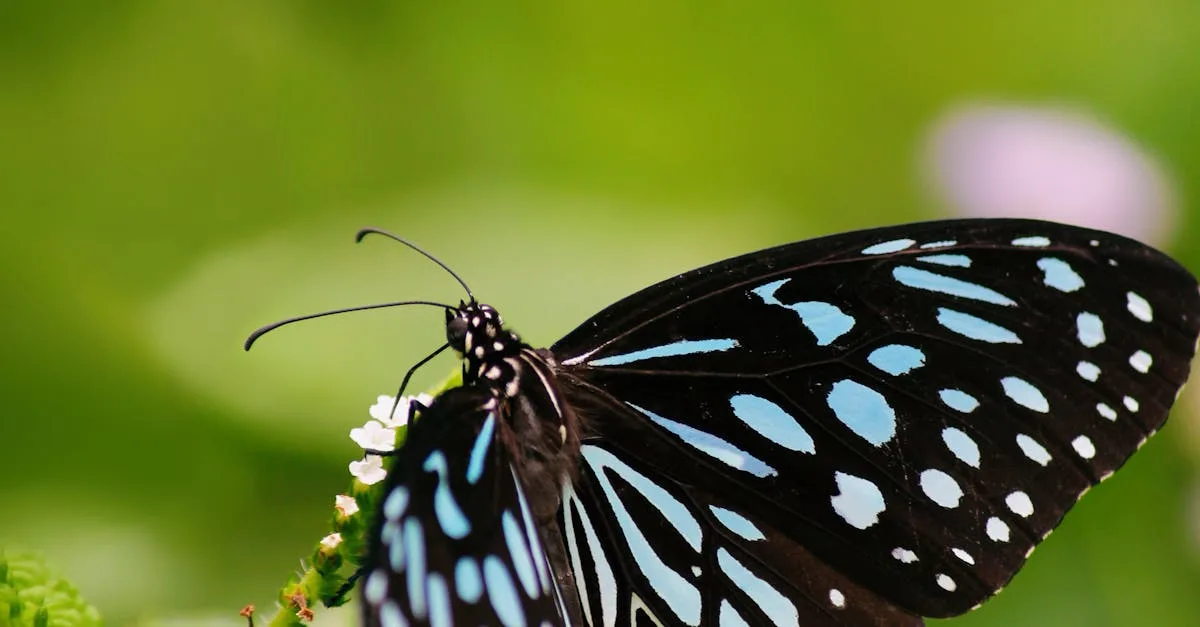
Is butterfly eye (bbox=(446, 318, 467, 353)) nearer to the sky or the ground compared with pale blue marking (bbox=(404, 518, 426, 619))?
nearer to the sky

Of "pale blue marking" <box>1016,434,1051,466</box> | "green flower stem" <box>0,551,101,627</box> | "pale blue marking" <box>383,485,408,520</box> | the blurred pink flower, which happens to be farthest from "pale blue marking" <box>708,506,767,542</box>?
the blurred pink flower

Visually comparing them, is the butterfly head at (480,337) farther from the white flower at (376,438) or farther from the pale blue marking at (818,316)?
the pale blue marking at (818,316)

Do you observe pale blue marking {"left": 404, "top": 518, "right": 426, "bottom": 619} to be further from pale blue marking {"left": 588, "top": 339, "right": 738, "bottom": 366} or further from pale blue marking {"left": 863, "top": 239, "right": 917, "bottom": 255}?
pale blue marking {"left": 863, "top": 239, "right": 917, "bottom": 255}

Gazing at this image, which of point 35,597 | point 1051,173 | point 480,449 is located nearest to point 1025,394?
point 480,449

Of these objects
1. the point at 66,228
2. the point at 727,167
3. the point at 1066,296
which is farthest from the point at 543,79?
the point at 1066,296

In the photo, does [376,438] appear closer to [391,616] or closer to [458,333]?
[458,333]

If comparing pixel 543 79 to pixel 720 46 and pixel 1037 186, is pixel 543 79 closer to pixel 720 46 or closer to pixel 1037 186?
pixel 720 46

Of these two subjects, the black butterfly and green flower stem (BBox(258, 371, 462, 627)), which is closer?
green flower stem (BBox(258, 371, 462, 627))
